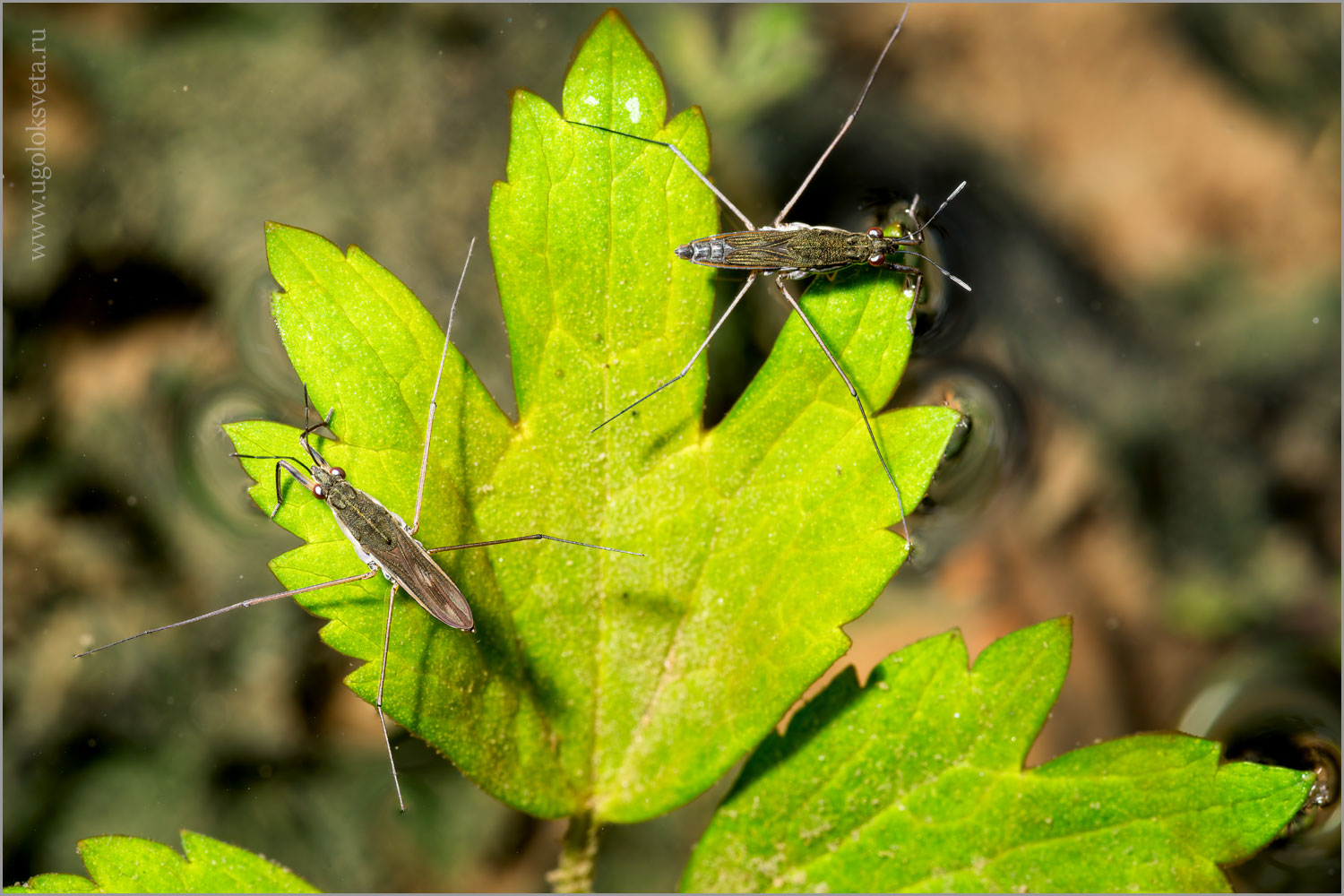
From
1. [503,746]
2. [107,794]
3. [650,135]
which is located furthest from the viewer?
[107,794]

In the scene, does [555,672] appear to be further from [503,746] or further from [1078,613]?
[1078,613]

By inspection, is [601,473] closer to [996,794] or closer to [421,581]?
[421,581]

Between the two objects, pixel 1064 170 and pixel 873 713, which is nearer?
pixel 873 713

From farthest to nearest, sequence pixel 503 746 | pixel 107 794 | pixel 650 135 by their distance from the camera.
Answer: pixel 107 794, pixel 503 746, pixel 650 135

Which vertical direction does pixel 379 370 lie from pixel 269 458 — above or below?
above

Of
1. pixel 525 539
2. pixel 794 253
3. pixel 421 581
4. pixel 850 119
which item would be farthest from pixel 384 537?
pixel 850 119

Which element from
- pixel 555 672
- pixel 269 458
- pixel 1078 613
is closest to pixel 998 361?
pixel 1078 613

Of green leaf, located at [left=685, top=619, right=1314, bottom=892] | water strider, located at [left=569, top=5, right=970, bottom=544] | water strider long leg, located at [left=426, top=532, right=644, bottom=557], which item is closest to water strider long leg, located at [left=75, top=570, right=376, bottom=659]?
water strider long leg, located at [left=426, top=532, right=644, bottom=557]
